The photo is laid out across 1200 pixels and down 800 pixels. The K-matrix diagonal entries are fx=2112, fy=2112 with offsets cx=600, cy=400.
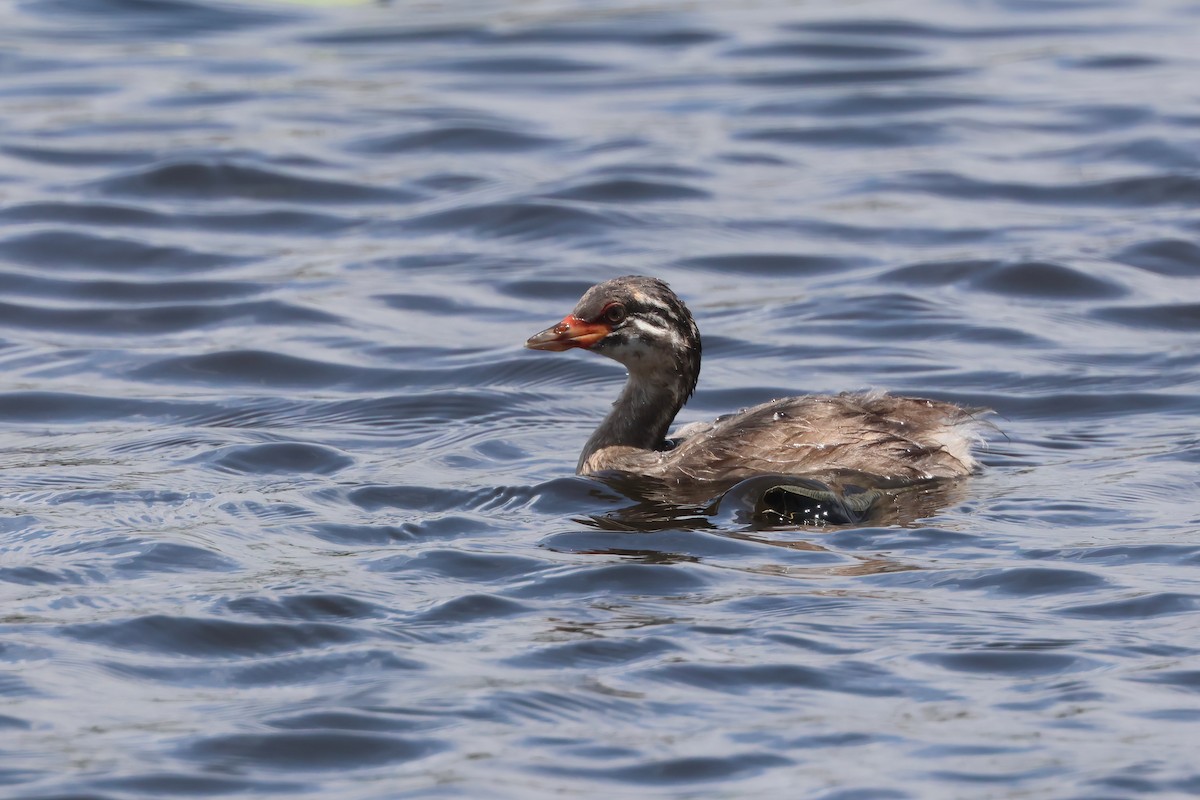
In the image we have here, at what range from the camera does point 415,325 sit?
13.0 metres

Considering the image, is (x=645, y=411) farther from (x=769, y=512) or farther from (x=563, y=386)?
(x=563, y=386)

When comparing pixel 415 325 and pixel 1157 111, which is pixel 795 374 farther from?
pixel 1157 111

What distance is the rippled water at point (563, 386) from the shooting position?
21.0ft

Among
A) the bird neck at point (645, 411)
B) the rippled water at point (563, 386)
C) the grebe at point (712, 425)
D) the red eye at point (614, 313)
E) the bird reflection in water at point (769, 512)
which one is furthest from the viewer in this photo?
the bird neck at point (645, 411)

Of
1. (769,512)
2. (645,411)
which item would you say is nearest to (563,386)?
(645,411)

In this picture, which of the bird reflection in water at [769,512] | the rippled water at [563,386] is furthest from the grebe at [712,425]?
the rippled water at [563,386]

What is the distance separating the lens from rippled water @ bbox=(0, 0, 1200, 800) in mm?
6398

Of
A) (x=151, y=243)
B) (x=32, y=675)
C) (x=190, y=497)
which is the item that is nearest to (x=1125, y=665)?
(x=32, y=675)

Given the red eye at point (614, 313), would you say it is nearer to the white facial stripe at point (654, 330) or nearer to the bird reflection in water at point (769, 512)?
the white facial stripe at point (654, 330)

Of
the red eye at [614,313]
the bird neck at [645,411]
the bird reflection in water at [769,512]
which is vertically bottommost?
the bird reflection in water at [769,512]

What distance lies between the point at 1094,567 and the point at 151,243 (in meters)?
8.70

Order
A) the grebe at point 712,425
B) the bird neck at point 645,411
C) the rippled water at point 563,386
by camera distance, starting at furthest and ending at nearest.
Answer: the bird neck at point 645,411, the grebe at point 712,425, the rippled water at point 563,386

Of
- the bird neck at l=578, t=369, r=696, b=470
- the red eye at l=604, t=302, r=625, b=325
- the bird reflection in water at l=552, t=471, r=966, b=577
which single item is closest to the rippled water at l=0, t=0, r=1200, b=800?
the bird reflection in water at l=552, t=471, r=966, b=577

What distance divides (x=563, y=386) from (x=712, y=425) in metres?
1.94
